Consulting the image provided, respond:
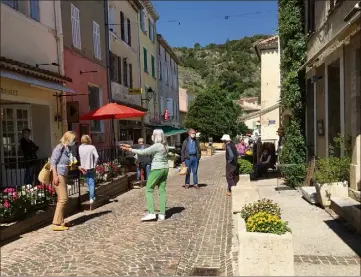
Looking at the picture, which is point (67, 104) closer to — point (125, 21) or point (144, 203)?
point (144, 203)

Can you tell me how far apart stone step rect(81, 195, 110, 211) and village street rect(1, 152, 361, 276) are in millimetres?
209

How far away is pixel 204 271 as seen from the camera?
185 inches

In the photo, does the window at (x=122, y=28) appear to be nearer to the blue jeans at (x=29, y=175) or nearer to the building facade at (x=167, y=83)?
the building facade at (x=167, y=83)

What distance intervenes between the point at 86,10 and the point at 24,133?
6.23 metres

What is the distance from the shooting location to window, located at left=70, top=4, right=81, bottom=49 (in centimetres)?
1225

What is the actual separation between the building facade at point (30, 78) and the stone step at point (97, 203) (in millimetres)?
1452

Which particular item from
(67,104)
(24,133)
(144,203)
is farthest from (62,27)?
(144,203)

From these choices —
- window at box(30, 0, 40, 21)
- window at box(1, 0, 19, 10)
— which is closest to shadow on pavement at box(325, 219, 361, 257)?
window at box(1, 0, 19, 10)

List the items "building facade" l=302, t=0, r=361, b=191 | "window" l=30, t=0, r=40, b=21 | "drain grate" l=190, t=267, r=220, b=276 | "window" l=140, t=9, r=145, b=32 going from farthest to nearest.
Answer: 1. "window" l=140, t=9, r=145, b=32
2. "window" l=30, t=0, r=40, b=21
3. "building facade" l=302, t=0, r=361, b=191
4. "drain grate" l=190, t=267, r=220, b=276

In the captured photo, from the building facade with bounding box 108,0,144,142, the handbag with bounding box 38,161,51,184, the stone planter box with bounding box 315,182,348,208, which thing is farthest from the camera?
the building facade with bounding box 108,0,144,142

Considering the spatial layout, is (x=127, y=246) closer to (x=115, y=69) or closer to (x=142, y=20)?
(x=115, y=69)

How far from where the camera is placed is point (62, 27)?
11.2 metres

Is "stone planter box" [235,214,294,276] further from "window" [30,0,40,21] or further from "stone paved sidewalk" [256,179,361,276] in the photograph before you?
"window" [30,0,40,21]

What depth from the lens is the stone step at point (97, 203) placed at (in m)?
8.41
